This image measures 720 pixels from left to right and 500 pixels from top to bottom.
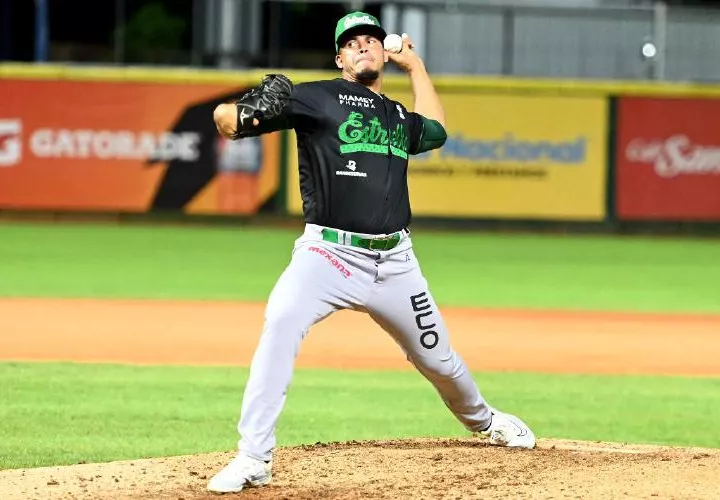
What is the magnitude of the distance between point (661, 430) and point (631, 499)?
96.3 inches

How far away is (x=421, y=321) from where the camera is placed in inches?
237

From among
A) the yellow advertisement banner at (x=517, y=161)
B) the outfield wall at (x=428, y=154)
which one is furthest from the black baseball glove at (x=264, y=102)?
the yellow advertisement banner at (x=517, y=161)

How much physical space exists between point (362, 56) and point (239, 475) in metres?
1.78

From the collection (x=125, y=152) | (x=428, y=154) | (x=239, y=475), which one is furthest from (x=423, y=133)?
(x=125, y=152)

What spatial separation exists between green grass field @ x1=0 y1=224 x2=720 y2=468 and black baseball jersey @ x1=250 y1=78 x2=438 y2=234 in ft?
5.92

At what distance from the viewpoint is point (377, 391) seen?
9023mm

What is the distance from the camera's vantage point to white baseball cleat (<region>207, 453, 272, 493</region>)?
5582 millimetres

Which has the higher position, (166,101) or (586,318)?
(166,101)

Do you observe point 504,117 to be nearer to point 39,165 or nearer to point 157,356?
point 39,165

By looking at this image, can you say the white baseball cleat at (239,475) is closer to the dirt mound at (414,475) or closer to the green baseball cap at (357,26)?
the dirt mound at (414,475)

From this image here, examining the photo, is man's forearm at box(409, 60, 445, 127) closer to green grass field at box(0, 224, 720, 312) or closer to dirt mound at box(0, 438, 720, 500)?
dirt mound at box(0, 438, 720, 500)

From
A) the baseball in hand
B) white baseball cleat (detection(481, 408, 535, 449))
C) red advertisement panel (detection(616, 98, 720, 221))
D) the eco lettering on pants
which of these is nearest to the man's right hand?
the baseball in hand

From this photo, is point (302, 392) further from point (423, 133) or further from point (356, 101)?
point (356, 101)

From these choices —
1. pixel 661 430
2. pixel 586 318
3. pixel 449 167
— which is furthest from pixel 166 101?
pixel 661 430
